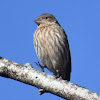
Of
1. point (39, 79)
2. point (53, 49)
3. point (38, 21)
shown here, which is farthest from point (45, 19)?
point (39, 79)

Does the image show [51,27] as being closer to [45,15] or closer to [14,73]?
[45,15]

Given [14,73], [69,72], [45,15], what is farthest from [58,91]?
[45,15]

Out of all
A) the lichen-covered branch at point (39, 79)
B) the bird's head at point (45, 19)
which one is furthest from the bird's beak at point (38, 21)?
the lichen-covered branch at point (39, 79)

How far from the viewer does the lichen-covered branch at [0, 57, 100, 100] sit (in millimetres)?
3528

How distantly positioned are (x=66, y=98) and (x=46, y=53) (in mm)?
2481

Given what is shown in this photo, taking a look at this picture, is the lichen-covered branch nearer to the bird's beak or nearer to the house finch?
the house finch

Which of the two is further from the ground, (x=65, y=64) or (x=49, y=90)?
(x=65, y=64)

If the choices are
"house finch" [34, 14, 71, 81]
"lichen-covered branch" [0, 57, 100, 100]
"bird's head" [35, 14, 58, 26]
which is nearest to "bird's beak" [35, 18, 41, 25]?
"bird's head" [35, 14, 58, 26]

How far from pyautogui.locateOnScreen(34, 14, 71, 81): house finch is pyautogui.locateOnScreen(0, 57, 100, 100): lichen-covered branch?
6.56 ft

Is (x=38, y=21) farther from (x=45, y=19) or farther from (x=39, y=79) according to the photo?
(x=39, y=79)

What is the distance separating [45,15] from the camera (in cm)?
709

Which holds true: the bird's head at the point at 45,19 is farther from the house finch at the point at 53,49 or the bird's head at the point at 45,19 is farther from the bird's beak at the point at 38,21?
the house finch at the point at 53,49

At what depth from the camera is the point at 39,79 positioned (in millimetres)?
3697

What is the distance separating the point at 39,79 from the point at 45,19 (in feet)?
11.7
